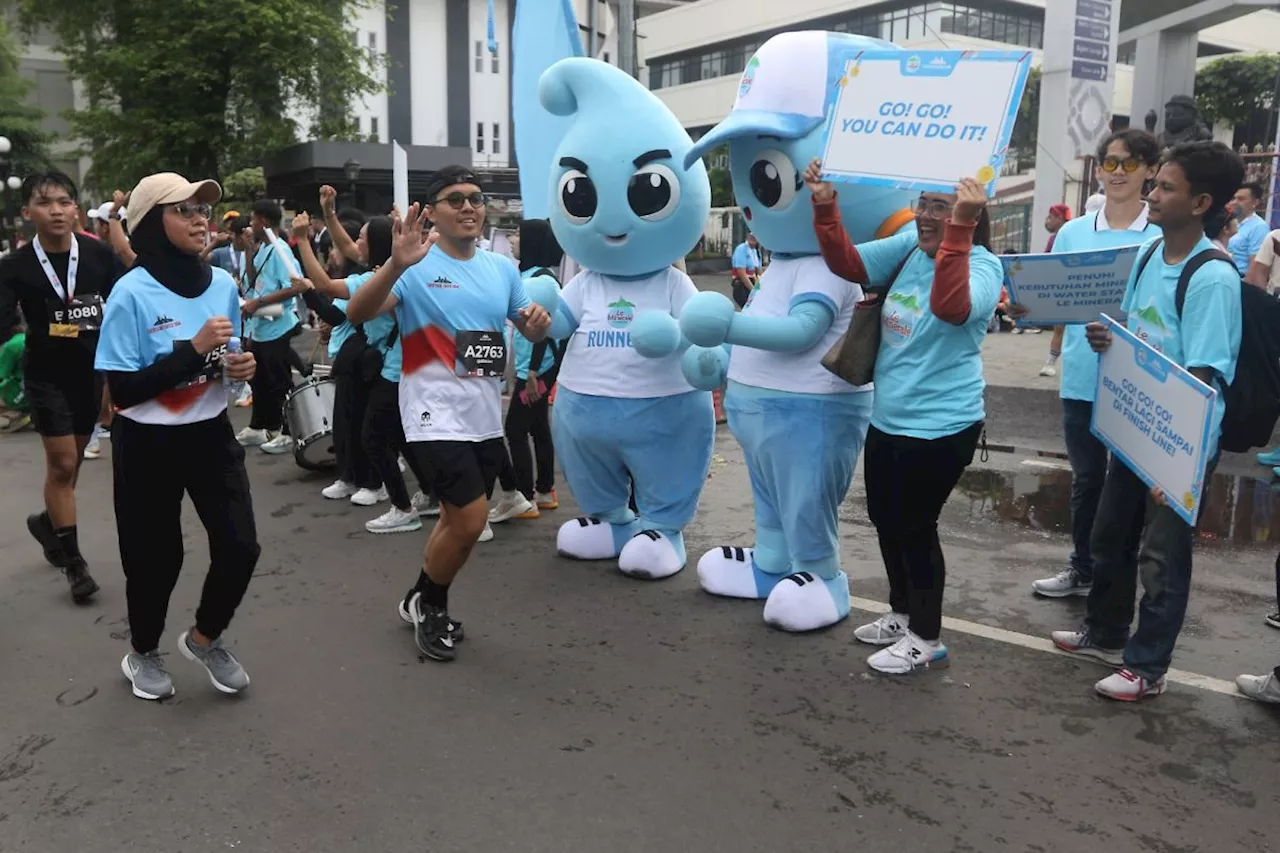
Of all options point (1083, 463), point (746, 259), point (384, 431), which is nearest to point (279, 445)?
point (384, 431)

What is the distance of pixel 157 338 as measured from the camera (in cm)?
337

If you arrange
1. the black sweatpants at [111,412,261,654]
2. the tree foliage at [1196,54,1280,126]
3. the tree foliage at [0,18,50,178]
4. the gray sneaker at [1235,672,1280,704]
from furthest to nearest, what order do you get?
the tree foliage at [1196,54,1280,126]
the tree foliage at [0,18,50,178]
the gray sneaker at [1235,672,1280,704]
the black sweatpants at [111,412,261,654]

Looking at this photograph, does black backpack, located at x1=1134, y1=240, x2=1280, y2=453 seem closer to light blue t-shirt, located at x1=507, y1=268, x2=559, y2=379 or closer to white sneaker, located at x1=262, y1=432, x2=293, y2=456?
light blue t-shirt, located at x1=507, y1=268, x2=559, y2=379

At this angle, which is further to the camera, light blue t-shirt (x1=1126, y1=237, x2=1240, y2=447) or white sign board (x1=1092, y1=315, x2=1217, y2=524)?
light blue t-shirt (x1=1126, y1=237, x2=1240, y2=447)

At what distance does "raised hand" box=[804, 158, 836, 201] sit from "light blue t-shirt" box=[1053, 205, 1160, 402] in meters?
1.30

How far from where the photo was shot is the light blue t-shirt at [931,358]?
364cm

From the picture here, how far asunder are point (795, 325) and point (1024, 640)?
1.61 meters

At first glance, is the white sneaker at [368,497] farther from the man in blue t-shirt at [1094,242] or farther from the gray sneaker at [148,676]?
the man in blue t-shirt at [1094,242]

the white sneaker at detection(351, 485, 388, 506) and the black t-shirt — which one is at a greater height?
the black t-shirt

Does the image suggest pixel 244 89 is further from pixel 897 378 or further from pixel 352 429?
pixel 897 378

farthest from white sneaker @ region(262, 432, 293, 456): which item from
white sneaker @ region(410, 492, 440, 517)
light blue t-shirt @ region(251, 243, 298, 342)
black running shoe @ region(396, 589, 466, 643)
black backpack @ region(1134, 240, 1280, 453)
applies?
black backpack @ region(1134, 240, 1280, 453)

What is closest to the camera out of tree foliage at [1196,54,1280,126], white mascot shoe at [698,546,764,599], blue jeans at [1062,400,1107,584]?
blue jeans at [1062,400,1107,584]

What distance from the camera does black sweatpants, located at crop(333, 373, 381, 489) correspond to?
6453 millimetres

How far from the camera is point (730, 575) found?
4746mm
